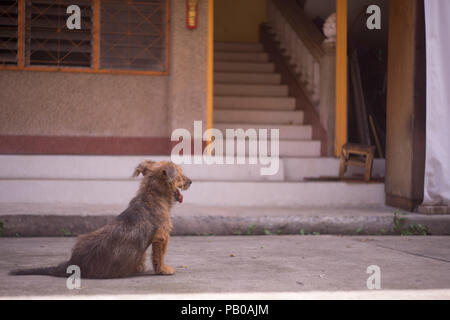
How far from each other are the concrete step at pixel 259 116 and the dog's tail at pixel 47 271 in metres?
6.21

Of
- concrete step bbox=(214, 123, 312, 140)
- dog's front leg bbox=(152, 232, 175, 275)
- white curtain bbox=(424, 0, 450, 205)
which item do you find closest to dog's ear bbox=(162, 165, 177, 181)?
dog's front leg bbox=(152, 232, 175, 275)

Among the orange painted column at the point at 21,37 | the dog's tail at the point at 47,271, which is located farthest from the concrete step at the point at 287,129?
the dog's tail at the point at 47,271

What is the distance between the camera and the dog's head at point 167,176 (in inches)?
173

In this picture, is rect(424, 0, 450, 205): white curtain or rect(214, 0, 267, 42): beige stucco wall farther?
rect(214, 0, 267, 42): beige stucco wall

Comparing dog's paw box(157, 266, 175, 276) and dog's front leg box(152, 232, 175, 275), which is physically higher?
dog's front leg box(152, 232, 175, 275)

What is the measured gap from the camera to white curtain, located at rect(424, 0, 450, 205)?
7293 millimetres

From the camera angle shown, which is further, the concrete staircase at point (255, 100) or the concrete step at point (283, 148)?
the concrete staircase at point (255, 100)

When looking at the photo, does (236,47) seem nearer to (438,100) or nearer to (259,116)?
(259,116)

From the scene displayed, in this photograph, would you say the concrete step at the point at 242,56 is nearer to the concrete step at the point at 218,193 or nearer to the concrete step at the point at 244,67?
Answer: the concrete step at the point at 244,67

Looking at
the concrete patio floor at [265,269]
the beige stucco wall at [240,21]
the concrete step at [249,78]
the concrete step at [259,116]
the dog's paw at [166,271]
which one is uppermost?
the beige stucco wall at [240,21]

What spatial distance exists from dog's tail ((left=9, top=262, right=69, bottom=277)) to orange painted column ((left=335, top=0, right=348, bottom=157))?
5805mm

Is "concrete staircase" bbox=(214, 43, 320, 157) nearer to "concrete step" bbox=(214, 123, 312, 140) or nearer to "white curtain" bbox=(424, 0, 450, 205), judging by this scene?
"concrete step" bbox=(214, 123, 312, 140)

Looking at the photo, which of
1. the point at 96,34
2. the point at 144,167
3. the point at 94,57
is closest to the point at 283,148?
the point at 94,57
